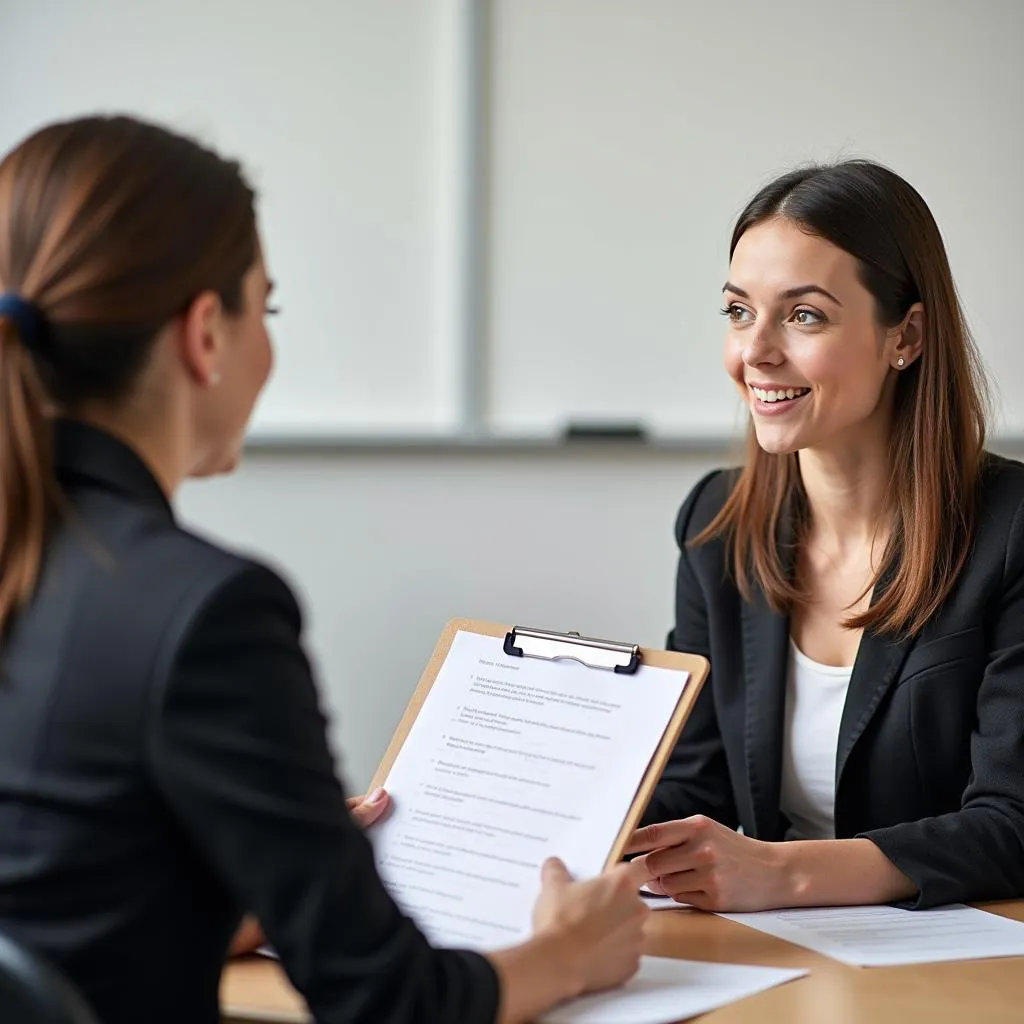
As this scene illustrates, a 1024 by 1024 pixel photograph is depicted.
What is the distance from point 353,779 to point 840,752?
5.47ft

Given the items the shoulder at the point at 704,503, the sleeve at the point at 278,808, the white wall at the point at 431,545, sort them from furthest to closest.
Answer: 1. the white wall at the point at 431,545
2. the shoulder at the point at 704,503
3. the sleeve at the point at 278,808

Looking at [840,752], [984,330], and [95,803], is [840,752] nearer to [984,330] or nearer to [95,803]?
[95,803]

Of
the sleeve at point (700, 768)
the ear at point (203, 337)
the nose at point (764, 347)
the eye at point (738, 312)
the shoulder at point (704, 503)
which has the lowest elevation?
the sleeve at point (700, 768)

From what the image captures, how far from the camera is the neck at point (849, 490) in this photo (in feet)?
6.15

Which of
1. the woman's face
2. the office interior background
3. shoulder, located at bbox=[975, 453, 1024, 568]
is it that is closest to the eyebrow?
the woman's face

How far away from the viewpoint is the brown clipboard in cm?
123

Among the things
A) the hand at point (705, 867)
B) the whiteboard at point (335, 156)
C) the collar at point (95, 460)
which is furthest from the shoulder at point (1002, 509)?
the whiteboard at point (335, 156)

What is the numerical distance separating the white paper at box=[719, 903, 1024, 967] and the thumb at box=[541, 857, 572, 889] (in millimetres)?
268

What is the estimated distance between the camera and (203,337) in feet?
3.49

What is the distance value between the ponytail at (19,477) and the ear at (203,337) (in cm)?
12

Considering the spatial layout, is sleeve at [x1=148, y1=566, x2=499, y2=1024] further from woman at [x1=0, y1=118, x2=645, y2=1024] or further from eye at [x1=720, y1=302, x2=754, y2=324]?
eye at [x1=720, y1=302, x2=754, y2=324]

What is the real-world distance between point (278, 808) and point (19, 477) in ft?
1.01

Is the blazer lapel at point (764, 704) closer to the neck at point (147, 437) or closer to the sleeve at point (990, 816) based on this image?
the sleeve at point (990, 816)

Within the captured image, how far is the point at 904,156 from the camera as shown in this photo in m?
2.91
